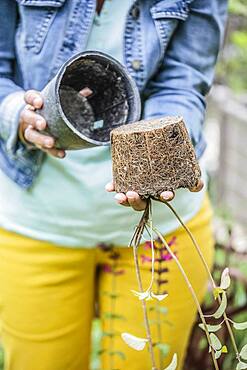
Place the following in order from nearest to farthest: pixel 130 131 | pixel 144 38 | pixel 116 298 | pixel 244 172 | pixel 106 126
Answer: pixel 130 131 < pixel 106 126 < pixel 144 38 < pixel 116 298 < pixel 244 172

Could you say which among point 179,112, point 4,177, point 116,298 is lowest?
point 116,298

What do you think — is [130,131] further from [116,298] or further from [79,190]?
[116,298]

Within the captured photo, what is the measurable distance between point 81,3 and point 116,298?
0.59 meters

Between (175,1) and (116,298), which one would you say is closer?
(175,1)

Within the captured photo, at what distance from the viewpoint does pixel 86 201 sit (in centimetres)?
167

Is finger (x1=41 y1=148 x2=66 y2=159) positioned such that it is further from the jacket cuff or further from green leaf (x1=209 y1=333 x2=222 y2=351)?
green leaf (x1=209 y1=333 x2=222 y2=351)

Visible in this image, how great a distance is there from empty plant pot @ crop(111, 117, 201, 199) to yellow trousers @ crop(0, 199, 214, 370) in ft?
1.25

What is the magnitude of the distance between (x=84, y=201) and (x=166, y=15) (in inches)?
15.2

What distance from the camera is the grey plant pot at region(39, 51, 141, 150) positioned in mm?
1394

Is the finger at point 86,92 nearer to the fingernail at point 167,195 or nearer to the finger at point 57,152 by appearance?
the finger at point 57,152

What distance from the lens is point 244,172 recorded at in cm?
384

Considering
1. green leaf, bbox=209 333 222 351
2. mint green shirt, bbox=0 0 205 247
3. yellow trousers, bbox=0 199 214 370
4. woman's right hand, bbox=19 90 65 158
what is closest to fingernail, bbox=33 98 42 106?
woman's right hand, bbox=19 90 65 158

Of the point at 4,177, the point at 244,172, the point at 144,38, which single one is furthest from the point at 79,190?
the point at 244,172

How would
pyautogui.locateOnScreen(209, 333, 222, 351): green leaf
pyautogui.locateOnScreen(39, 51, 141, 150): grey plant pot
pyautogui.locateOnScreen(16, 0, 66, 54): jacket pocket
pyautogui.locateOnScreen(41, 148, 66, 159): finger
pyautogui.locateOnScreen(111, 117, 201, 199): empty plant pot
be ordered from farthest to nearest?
pyautogui.locateOnScreen(16, 0, 66, 54): jacket pocket → pyautogui.locateOnScreen(41, 148, 66, 159): finger → pyautogui.locateOnScreen(39, 51, 141, 150): grey plant pot → pyautogui.locateOnScreen(111, 117, 201, 199): empty plant pot → pyautogui.locateOnScreen(209, 333, 222, 351): green leaf
